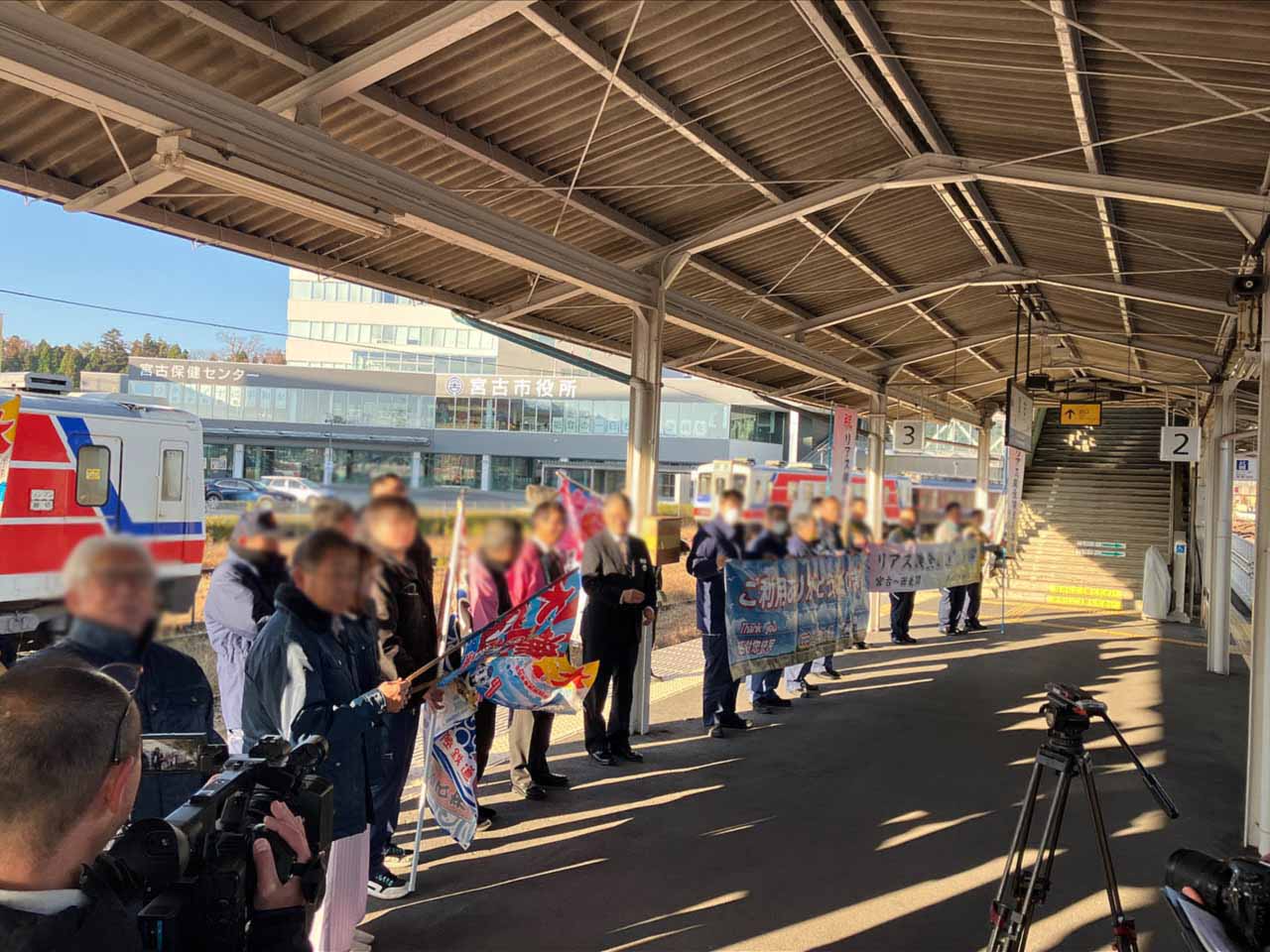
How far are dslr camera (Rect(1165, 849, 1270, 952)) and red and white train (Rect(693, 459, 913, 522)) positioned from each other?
166cm

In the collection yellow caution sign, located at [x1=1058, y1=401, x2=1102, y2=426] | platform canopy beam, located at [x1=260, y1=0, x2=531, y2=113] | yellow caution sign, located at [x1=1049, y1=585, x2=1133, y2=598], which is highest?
platform canopy beam, located at [x1=260, y1=0, x2=531, y2=113]

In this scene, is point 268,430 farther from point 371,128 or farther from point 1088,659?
point 1088,659

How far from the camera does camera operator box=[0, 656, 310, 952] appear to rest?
1.43m

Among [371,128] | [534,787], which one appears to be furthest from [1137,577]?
[371,128]

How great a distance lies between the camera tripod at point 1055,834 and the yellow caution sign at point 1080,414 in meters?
11.6

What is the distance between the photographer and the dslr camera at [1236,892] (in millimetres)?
2270

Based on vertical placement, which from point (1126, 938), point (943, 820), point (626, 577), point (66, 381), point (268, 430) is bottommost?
point (943, 820)

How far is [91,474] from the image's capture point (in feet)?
33.4

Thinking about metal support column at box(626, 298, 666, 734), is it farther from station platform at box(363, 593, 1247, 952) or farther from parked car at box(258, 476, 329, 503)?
parked car at box(258, 476, 329, 503)

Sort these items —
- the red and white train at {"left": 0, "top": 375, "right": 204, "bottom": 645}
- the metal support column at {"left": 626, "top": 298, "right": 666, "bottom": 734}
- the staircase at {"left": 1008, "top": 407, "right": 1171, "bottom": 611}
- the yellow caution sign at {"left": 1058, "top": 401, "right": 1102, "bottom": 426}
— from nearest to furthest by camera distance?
the metal support column at {"left": 626, "top": 298, "right": 666, "bottom": 734} < the red and white train at {"left": 0, "top": 375, "right": 204, "bottom": 645} < the yellow caution sign at {"left": 1058, "top": 401, "right": 1102, "bottom": 426} < the staircase at {"left": 1008, "top": 407, "right": 1171, "bottom": 611}

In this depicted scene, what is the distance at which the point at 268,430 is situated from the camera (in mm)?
2051

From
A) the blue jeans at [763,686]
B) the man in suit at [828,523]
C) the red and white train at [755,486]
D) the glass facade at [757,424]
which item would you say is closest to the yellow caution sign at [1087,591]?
the glass facade at [757,424]

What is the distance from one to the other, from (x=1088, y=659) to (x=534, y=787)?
31.1ft

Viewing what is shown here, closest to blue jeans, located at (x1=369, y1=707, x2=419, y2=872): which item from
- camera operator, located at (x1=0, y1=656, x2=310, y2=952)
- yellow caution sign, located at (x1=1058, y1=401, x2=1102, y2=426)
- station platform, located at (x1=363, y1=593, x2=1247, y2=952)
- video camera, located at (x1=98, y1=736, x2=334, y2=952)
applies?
station platform, located at (x1=363, y1=593, x2=1247, y2=952)
